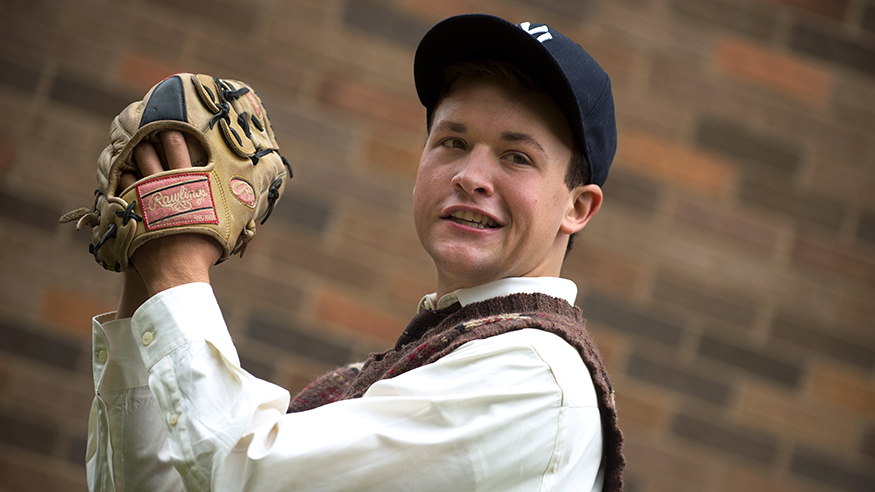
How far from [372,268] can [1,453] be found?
4.77 ft

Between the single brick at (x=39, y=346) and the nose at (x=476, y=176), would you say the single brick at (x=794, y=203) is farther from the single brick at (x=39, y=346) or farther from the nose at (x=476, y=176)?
the single brick at (x=39, y=346)

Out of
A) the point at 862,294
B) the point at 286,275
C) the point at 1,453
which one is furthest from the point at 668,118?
the point at 1,453

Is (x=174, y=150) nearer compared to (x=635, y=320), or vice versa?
(x=174, y=150)

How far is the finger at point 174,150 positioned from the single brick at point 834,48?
2638mm

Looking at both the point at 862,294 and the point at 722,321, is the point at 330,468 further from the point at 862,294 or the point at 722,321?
the point at 862,294

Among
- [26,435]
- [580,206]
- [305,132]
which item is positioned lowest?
[26,435]

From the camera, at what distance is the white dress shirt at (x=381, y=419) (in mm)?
969

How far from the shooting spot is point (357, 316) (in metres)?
2.78

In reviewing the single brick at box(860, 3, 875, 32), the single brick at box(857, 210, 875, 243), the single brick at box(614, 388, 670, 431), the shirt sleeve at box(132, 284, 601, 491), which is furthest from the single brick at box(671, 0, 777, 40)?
the shirt sleeve at box(132, 284, 601, 491)

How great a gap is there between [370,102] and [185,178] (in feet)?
5.86

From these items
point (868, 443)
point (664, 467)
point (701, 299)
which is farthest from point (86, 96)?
point (868, 443)

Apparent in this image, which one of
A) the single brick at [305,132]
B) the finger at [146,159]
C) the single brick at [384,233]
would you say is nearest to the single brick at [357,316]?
the single brick at [384,233]

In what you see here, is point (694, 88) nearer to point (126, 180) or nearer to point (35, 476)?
point (126, 180)

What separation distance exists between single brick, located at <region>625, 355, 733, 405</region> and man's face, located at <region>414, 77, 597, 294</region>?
166 centimetres
